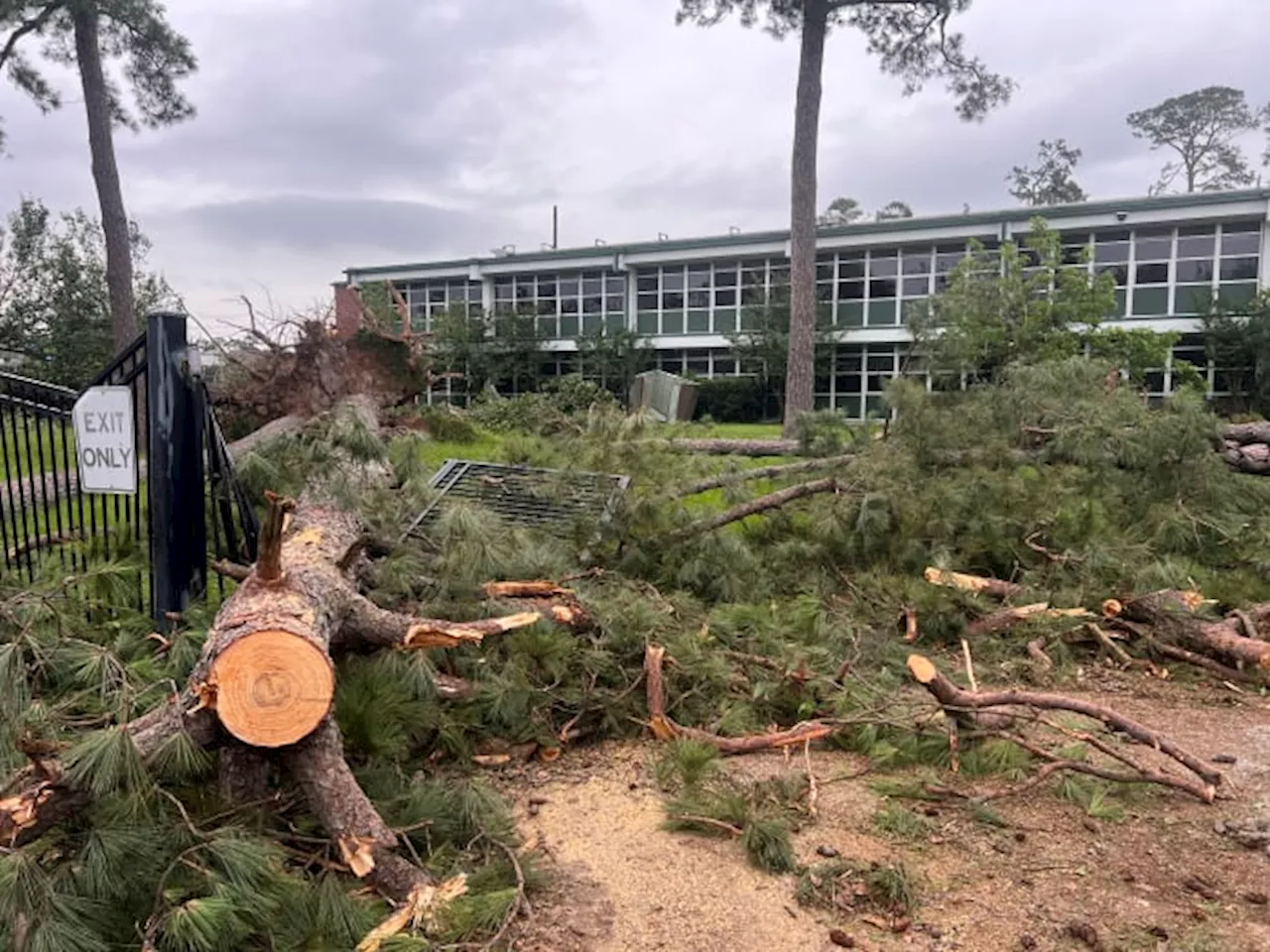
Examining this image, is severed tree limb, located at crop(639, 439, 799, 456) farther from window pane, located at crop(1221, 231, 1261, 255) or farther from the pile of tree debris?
window pane, located at crop(1221, 231, 1261, 255)

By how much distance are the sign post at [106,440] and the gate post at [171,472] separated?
0.17 m

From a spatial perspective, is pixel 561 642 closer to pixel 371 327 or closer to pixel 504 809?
pixel 504 809

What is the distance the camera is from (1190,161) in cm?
3841

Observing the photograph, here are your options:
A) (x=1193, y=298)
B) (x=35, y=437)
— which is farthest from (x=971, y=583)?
(x=1193, y=298)

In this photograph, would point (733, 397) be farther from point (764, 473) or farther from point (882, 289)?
point (764, 473)

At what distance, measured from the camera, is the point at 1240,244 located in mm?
21266

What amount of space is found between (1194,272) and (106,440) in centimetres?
2345

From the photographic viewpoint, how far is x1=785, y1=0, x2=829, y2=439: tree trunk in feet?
44.3

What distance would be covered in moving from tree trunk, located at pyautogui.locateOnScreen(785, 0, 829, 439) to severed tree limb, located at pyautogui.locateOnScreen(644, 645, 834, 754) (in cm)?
957

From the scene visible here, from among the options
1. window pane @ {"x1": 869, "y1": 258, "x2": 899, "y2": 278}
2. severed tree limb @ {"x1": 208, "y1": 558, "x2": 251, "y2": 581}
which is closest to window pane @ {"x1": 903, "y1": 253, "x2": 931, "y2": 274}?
window pane @ {"x1": 869, "y1": 258, "x2": 899, "y2": 278}

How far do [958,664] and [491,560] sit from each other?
2.42 meters

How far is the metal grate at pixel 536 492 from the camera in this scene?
5.35 metres

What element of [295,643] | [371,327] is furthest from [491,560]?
[371,327]

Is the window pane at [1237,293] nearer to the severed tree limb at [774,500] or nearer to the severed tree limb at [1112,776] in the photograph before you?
the severed tree limb at [774,500]
